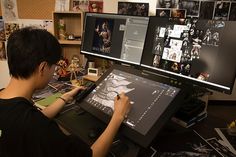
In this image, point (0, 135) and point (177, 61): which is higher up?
point (177, 61)

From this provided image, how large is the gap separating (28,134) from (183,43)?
0.77 meters

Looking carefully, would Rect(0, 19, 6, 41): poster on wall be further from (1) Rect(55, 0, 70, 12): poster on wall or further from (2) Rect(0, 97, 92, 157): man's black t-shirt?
(2) Rect(0, 97, 92, 157): man's black t-shirt

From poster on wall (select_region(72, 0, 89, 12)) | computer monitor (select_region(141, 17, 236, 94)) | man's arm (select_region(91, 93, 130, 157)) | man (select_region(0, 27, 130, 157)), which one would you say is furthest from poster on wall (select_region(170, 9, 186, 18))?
man (select_region(0, 27, 130, 157))

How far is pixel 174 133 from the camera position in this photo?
42.8 inches

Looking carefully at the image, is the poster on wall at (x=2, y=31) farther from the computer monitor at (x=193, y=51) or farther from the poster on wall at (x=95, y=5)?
the computer monitor at (x=193, y=51)

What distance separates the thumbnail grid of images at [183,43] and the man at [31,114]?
363 mm

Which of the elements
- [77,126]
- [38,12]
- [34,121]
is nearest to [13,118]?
[34,121]

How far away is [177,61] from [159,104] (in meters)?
0.26

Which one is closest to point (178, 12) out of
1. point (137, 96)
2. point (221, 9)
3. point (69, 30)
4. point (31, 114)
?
point (221, 9)

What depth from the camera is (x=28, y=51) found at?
2.73 ft

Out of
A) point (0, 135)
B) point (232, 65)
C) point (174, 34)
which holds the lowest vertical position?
point (0, 135)

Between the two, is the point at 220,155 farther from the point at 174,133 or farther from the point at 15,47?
the point at 15,47

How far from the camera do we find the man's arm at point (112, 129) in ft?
2.88

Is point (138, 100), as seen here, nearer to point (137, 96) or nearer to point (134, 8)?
point (137, 96)
